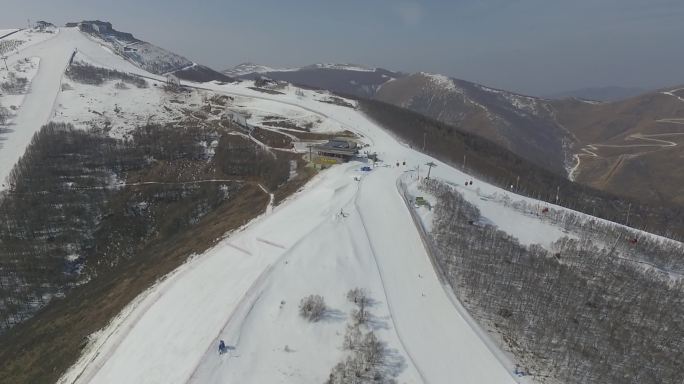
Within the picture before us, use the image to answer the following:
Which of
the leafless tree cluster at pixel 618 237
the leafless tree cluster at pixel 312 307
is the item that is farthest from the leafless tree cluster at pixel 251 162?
the leafless tree cluster at pixel 618 237

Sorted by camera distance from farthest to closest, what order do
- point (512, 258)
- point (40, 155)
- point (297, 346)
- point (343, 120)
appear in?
point (343, 120) → point (40, 155) → point (512, 258) → point (297, 346)

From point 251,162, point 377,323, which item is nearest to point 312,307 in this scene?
point 377,323

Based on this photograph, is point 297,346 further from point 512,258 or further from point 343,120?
point 343,120

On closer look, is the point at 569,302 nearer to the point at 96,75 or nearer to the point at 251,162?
the point at 251,162

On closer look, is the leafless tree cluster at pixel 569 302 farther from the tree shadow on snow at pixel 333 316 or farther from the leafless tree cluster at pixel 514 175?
the leafless tree cluster at pixel 514 175

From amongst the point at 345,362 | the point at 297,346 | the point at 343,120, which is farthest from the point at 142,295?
the point at 343,120

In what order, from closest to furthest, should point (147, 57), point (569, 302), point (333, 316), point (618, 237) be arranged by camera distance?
point (333, 316) → point (569, 302) → point (618, 237) → point (147, 57)
